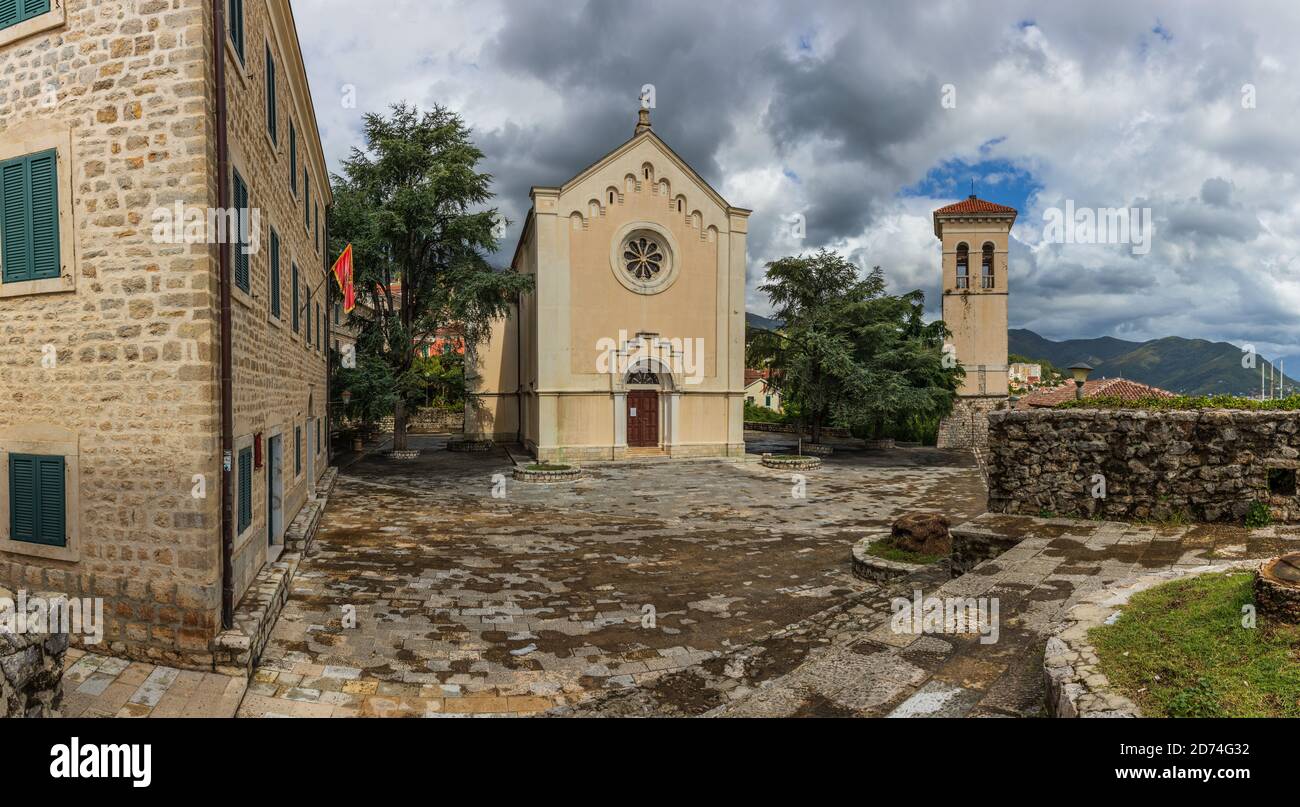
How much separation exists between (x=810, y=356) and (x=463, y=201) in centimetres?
1594

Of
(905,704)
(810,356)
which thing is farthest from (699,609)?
(810,356)

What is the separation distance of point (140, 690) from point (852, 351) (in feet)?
87.6

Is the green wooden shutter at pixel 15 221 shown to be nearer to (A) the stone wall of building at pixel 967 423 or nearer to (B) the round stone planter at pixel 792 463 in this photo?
(B) the round stone planter at pixel 792 463

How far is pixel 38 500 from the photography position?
21.0ft

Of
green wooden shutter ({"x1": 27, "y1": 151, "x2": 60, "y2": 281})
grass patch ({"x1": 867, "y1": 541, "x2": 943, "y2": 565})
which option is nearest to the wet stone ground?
grass patch ({"x1": 867, "y1": 541, "x2": 943, "y2": 565})

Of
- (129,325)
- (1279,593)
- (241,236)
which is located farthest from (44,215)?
(1279,593)

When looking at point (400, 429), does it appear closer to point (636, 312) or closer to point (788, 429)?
point (636, 312)

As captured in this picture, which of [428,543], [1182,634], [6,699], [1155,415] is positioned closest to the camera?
[6,699]

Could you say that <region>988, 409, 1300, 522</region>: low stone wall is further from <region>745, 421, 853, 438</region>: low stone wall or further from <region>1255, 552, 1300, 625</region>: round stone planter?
<region>745, 421, 853, 438</region>: low stone wall

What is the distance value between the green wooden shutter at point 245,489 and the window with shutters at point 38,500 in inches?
56.7

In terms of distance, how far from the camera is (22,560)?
6.60 metres

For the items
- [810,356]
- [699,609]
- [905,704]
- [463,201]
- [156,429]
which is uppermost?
[463,201]

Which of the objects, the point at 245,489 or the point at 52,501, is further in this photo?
the point at 245,489
